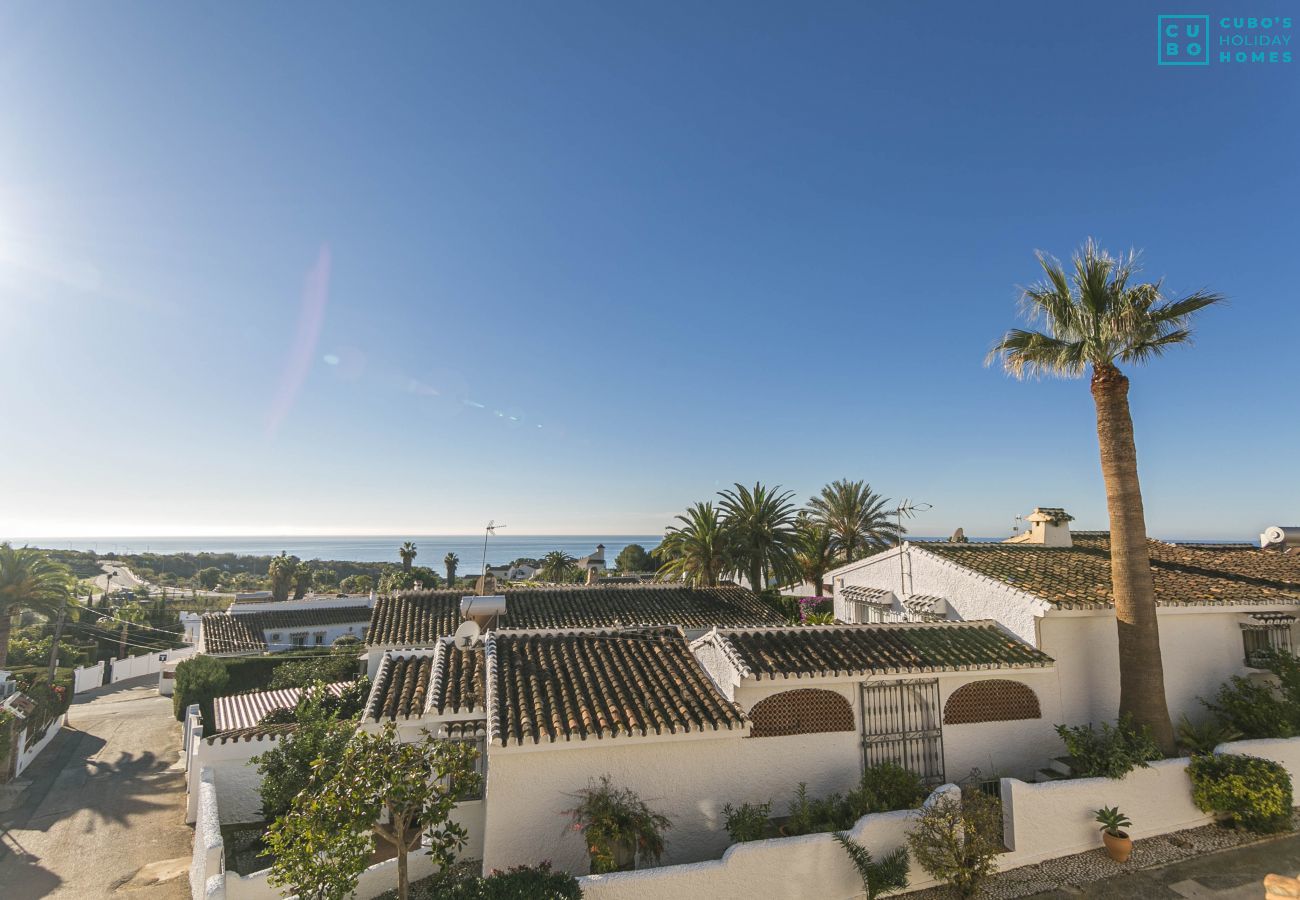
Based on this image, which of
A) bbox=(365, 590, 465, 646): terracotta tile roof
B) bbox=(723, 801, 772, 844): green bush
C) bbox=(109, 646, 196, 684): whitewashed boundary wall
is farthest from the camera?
bbox=(109, 646, 196, 684): whitewashed boundary wall

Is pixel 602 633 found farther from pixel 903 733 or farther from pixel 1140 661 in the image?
pixel 1140 661

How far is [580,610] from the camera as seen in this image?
25.3 metres

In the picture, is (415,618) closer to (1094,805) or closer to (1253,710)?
(1094,805)

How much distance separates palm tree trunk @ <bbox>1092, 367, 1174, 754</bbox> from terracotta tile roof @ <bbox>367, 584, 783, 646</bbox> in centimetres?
1257

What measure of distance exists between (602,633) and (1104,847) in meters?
10.8

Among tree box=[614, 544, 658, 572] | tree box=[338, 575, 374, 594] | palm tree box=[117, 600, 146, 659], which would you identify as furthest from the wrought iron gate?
tree box=[614, 544, 658, 572]

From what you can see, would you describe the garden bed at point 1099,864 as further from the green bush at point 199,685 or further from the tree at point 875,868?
the green bush at point 199,685

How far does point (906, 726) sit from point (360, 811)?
A: 10.5 metres

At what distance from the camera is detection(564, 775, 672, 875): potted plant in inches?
390

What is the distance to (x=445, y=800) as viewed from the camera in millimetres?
8969

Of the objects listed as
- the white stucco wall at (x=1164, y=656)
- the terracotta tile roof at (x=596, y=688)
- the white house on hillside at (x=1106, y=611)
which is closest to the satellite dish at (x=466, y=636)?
the terracotta tile roof at (x=596, y=688)

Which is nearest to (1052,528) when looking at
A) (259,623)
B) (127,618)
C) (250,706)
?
(250,706)

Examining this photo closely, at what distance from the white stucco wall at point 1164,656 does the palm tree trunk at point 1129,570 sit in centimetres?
42

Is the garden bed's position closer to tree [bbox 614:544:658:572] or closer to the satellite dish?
the satellite dish
